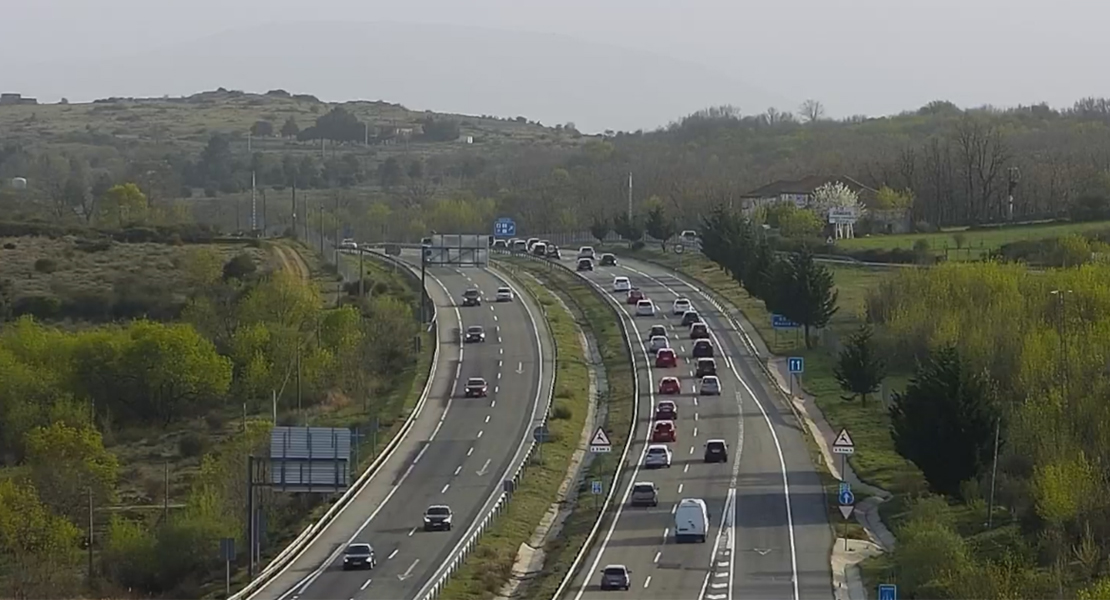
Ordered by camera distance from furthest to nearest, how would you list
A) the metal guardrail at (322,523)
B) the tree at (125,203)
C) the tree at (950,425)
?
the tree at (125,203), the tree at (950,425), the metal guardrail at (322,523)

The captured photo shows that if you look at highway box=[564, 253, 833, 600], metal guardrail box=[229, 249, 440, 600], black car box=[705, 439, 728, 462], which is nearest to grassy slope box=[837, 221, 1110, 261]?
highway box=[564, 253, 833, 600]

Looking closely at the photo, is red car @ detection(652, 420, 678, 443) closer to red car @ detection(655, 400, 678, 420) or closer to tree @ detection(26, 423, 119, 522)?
red car @ detection(655, 400, 678, 420)

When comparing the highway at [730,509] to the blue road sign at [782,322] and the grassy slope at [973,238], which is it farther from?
the grassy slope at [973,238]

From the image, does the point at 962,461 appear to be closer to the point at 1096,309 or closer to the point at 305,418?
the point at 1096,309

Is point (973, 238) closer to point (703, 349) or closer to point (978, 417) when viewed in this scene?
point (703, 349)

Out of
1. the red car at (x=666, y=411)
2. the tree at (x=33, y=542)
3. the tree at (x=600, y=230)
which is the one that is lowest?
the tree at (x=33, y=542)

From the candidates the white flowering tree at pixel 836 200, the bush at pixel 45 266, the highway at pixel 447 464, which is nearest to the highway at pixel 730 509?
the highway at pixel 447 464
